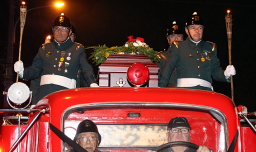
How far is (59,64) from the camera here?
15.4 ft

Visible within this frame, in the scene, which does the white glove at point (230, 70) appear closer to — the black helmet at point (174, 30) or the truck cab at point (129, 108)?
the truck cab at point (129, 108)

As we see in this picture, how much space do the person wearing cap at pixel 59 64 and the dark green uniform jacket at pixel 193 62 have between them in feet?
3.96

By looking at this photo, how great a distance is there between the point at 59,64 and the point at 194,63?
2.01 meters

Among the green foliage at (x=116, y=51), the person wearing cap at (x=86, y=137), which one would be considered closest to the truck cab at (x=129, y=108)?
the person wearing cap at (x=86, y=137)

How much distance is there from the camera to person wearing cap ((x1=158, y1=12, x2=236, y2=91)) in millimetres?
4527

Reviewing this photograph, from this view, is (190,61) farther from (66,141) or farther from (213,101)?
(66,141)

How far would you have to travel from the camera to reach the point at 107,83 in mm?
4348

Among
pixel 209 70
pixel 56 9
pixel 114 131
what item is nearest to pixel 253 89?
pixel 56 9

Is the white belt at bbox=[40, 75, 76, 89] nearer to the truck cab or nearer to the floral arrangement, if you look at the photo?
the floral arrangement

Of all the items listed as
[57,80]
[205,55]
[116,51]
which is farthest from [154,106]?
[205,55]

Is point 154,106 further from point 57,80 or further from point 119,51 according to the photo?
point 57,80

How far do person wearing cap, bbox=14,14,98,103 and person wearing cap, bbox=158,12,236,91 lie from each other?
1267mm

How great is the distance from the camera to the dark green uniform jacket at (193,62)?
4609mm

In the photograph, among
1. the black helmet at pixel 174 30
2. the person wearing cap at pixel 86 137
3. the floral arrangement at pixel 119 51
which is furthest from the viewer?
the black helmet at pixel 174 30
